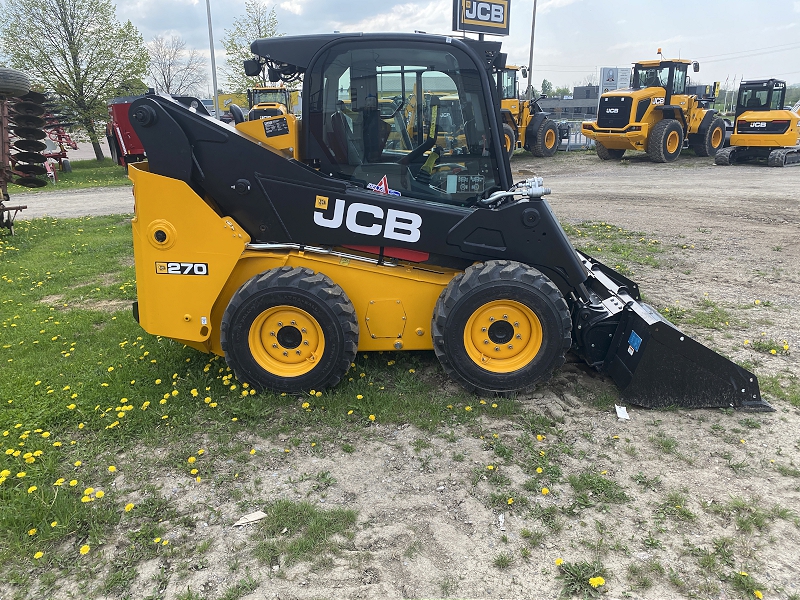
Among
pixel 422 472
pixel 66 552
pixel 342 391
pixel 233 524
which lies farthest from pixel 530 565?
pixel 66 552

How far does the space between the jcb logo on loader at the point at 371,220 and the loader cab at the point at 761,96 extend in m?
18.3

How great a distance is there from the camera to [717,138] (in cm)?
2059

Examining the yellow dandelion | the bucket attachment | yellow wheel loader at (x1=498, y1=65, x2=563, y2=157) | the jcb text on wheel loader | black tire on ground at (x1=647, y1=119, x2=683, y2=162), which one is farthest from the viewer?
yellow wheel loader at (x1=498, y1=65, x2=563, y2=157)

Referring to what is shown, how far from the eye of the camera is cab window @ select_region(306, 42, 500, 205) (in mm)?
4180

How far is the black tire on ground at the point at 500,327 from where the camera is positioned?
160 inches

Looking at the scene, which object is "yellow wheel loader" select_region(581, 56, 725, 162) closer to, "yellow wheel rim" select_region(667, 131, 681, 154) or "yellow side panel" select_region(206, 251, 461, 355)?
"yellow wheel rim" select_region(667, 131, 681, 154)

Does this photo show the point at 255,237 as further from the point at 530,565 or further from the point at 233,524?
the point at 530,565

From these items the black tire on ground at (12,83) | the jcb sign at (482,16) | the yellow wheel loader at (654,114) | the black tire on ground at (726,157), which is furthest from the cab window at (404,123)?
the jcb sign at (482,16)

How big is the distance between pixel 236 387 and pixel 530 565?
2.57 meters

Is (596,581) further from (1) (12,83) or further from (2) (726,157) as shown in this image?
(2) (726,157)

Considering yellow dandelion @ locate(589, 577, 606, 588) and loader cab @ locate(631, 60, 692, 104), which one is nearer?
yellow dandelion @ locate(589, 577, 606, 588)

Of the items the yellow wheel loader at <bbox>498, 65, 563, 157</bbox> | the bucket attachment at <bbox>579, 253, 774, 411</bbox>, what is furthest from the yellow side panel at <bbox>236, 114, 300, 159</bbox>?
the yellow wheel loader at <bbox>498, 65, 563, 157</bbox>

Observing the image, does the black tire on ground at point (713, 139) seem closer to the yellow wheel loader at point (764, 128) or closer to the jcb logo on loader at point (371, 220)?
the yellow wheel loader at point (764, 128)

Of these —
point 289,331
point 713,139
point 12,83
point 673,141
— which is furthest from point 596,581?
point 713,139
